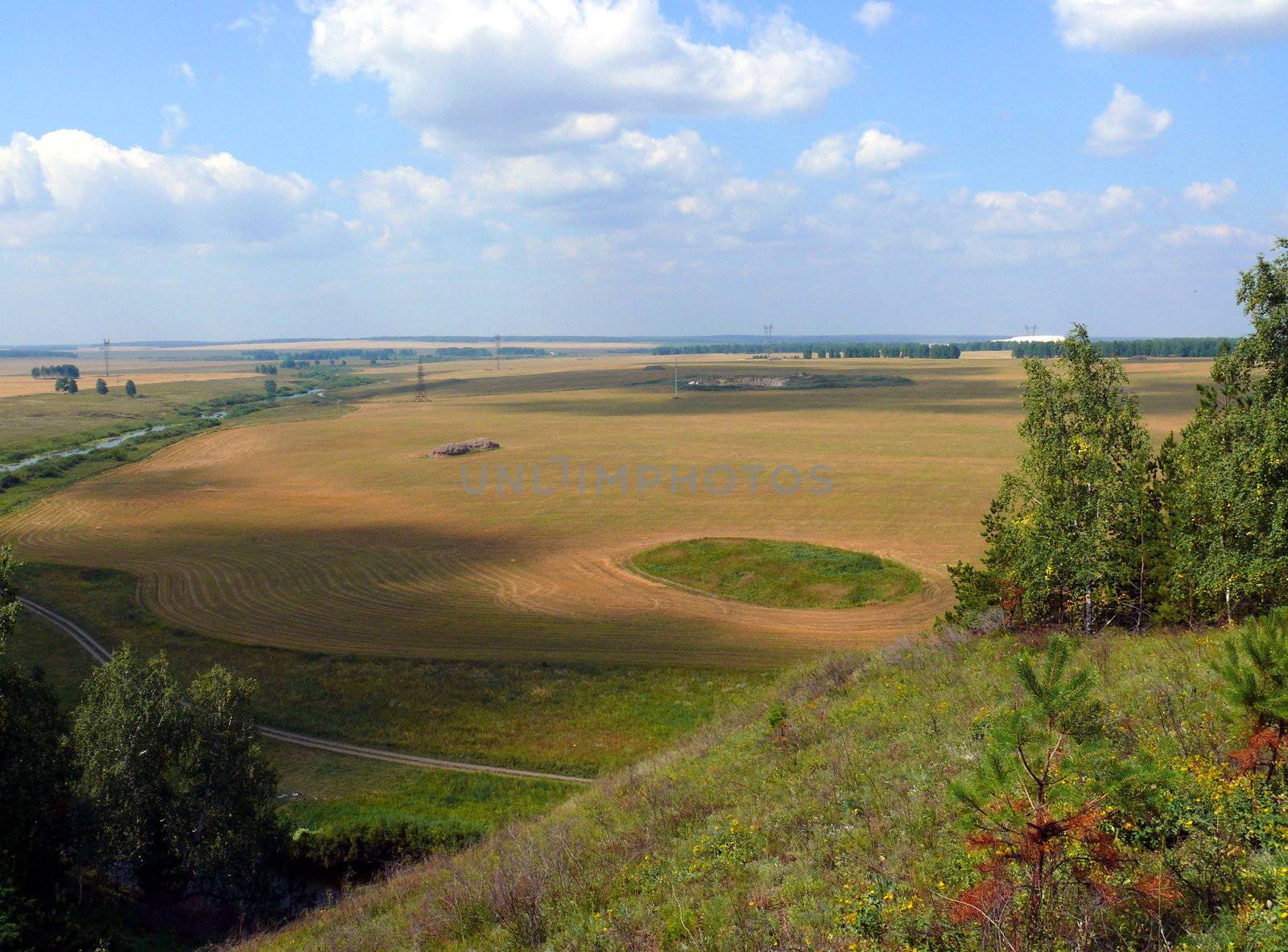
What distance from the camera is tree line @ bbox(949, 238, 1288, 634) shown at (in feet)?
60.1

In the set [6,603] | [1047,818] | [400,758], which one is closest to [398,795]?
[400,758]

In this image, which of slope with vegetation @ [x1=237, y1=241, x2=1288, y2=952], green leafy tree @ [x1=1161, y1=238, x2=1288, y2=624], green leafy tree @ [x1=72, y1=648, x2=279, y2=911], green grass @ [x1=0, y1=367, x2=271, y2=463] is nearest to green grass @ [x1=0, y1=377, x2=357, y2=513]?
green grass @ [x1=0, y1=367, x2=271, y2=463]

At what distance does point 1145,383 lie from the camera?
159500 millimetres

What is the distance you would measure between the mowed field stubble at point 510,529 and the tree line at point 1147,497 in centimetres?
1353

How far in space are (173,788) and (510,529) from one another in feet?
124

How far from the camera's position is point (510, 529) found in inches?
2243

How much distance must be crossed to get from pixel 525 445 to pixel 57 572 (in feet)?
187

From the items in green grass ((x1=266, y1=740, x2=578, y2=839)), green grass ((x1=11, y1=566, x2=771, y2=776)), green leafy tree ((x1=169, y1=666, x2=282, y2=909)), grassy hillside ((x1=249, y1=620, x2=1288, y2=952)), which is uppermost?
grassy hillside ((x1=249, y1=620, x2=1288, y2=952))

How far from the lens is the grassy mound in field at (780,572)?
135ft

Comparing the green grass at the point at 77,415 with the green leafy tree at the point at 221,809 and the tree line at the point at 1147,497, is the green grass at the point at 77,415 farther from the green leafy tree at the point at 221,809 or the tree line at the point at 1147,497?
the tree line at the point at 1147,497

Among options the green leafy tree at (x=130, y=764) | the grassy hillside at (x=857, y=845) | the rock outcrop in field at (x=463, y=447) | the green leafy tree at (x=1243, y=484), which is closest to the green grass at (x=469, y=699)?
the grassy hillside at (x=857, y=845)

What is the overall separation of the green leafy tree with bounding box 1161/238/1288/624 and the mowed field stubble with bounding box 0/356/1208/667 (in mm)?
16067

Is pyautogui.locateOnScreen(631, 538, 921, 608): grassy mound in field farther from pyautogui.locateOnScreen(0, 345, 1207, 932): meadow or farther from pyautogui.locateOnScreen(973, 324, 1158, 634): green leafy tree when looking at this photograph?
pyautogui.locateOnScreen(973, 324, 1158, 634): green leafy tree

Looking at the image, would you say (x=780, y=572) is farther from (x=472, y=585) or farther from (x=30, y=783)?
(x=30, y=783)
